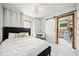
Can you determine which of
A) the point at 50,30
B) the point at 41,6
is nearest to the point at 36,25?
the point at 50,30

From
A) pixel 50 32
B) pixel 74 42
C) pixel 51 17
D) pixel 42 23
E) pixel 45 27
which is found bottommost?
pixel 74 42

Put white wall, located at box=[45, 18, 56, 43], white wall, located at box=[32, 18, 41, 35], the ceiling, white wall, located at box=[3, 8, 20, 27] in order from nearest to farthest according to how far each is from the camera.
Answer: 1. the ceiling
2. white wall, located at box=[3, 8, 20, 27]
3. white wall, located at box=[45, 18, 56, 43]
4. white wall, located at box=[32, 18, 41, 35]

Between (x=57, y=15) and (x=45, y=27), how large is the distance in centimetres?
150

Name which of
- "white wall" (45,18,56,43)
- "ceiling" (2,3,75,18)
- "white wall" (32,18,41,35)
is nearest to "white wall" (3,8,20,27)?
"ceiling" (2,3,75,18)

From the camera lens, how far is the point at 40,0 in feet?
5.16

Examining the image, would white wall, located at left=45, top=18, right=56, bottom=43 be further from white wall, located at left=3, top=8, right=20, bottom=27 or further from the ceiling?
white wall, located at left=3, top=8, right=20, bottom=27

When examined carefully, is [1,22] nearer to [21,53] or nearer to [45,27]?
[21,53]

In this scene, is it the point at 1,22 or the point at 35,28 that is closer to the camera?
the point at 1,22

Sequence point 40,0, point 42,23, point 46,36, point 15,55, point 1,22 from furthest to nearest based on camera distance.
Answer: point 42,23 < point 46,36 < point 1,22 < point 40,0 < point 15,55

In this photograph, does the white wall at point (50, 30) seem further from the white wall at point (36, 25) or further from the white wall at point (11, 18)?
the white wall at point (11, 18)

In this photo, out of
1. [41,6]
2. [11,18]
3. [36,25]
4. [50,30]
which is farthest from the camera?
[36,25]

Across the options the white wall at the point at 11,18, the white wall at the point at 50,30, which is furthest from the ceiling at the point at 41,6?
the white wall at the point at 50,30

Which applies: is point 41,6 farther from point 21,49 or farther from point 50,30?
point 50,30

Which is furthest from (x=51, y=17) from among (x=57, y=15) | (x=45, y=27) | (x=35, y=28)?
(x=35, y=28)
